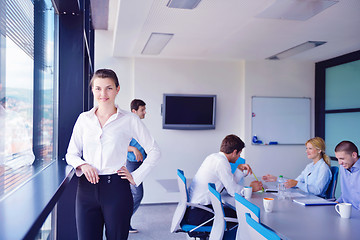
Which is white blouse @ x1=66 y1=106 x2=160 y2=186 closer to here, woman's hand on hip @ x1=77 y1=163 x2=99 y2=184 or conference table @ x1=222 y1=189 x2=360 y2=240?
woman's hand on hip @ x1=77 y1=163 x2=99 y2=184

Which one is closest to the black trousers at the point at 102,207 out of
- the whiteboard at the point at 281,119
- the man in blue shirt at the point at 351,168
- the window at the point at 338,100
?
the man in blue shirt at the point at 351,168

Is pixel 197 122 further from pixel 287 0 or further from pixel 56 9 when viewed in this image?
pixel 56 9

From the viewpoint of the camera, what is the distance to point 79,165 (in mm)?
2008

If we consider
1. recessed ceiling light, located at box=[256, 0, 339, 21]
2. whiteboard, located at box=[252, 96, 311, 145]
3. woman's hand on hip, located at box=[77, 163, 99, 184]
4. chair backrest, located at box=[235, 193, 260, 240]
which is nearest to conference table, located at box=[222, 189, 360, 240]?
chair backrest, located at box=[235, 193, 260, 240]

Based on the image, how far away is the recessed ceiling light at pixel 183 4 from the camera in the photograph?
351 cm

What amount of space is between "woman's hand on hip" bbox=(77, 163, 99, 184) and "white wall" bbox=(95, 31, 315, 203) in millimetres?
4485

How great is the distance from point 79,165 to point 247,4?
97.1 inches

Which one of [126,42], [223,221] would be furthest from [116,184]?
[126,42]

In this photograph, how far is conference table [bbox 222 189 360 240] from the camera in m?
2.19

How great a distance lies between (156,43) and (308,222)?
373 centimetres

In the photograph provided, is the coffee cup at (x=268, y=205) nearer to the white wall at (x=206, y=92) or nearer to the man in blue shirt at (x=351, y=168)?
the man in blue shirt at (x=351, y=168)

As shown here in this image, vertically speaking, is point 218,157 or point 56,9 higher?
Result: point 56,9

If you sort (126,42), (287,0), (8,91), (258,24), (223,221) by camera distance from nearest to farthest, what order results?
(8,91) → (223,221) → (287,0) → (258,24) → (126,42)

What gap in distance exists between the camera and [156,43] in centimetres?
540
